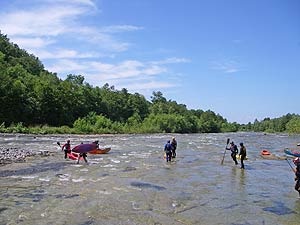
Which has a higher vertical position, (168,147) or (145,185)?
(168,147)

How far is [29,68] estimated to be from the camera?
134875mm

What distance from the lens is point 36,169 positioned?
21500 mm

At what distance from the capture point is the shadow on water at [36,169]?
63.9ft

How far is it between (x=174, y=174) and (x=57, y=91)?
7285 centimetres

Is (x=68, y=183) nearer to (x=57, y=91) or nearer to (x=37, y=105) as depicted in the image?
(x=37, y=105)

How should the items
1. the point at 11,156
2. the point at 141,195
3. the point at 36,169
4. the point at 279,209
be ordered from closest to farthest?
the point at 279,209, the point at 141,195, the point at 36,169, the point at 11,156

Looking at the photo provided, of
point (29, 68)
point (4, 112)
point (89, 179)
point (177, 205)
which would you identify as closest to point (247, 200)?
point (177, 205)

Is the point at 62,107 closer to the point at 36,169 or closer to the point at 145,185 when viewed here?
the point at 36,169

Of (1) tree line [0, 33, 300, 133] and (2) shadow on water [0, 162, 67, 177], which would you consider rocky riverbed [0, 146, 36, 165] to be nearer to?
(2) shadow on water [0, 162, 67, 177]

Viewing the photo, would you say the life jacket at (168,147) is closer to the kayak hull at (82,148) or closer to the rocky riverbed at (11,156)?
the kayak hull at (82,148)

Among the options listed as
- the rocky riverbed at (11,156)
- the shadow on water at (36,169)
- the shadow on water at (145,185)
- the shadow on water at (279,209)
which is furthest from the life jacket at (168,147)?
the shadow on water at (279,209)

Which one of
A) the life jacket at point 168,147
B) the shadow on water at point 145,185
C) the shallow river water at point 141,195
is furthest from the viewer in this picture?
the life jacket at point 168,147

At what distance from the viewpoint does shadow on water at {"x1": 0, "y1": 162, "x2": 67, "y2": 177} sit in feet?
63.9

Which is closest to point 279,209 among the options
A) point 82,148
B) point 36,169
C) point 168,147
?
Result: point 168,147
